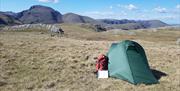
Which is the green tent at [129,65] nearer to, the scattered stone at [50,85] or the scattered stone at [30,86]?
the scattered stone at [50,85]

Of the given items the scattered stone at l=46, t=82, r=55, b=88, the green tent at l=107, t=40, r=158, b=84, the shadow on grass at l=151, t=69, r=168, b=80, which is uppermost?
the green tent at l=107, t=40, r=158, b=84

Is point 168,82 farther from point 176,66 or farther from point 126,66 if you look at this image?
point 176,66

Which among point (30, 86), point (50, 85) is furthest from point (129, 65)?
point (30, 86)

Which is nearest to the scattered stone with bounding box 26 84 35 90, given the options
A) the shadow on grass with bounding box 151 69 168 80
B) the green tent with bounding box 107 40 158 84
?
the green tent with bounding box 107 40 158 84

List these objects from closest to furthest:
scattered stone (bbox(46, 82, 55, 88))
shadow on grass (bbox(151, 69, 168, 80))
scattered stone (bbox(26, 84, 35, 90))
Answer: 1. scattered stone (bbox(26, 84, 35, 90))
2. scattered stone (bbox(46, 82, 55, 88))
3. shadow on grass (bbox(151, 69, 168, 80))

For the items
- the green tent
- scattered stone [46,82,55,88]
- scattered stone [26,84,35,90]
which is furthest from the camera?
the green tent

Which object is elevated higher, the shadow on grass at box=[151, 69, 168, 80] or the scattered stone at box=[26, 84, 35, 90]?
the scattered stone at box=[26, 84, 35, 90]

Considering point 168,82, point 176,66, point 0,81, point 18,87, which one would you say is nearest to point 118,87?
point 168,82

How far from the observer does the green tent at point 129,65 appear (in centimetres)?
1592

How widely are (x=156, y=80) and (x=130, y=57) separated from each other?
2055mm

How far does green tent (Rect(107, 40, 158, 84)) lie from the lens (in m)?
15.9

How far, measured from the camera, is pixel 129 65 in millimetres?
16453

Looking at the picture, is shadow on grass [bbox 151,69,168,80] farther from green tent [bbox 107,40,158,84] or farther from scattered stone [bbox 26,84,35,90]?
scattered stone [bbox 26,84,35,90]

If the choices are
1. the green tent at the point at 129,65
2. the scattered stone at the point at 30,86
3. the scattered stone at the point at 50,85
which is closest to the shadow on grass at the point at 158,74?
the green tent at the point at 129,65
